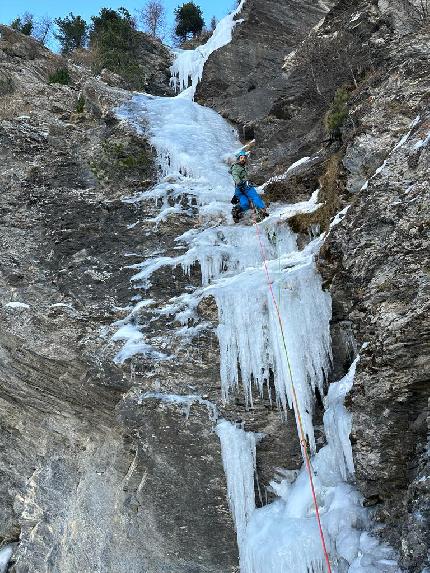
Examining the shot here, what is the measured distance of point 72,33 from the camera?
960 inches

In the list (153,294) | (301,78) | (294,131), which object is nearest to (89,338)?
(153,294)

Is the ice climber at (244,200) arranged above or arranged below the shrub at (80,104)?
below

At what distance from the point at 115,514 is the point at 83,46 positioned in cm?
2214

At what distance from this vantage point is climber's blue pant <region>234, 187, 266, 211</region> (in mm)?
8922

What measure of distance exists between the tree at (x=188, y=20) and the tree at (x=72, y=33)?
450 centimetres

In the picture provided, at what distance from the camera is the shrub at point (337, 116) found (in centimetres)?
941

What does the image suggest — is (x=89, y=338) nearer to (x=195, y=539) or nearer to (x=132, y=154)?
(x=195, y=539)

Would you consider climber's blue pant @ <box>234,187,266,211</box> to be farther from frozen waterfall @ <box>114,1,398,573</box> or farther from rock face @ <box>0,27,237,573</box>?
rock face @ <box>0,27,237,573</box>

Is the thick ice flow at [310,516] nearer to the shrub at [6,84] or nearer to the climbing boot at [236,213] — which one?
the climbing boot at [236,213]

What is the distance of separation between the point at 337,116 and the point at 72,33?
18783 mm

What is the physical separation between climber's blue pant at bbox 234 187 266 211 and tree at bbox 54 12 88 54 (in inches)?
Answer: 733

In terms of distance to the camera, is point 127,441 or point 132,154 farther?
point 132,154

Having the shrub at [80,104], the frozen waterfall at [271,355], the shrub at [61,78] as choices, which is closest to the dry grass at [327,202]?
the frozen waterfall at [271,355]

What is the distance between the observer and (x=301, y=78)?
14.0 metres
